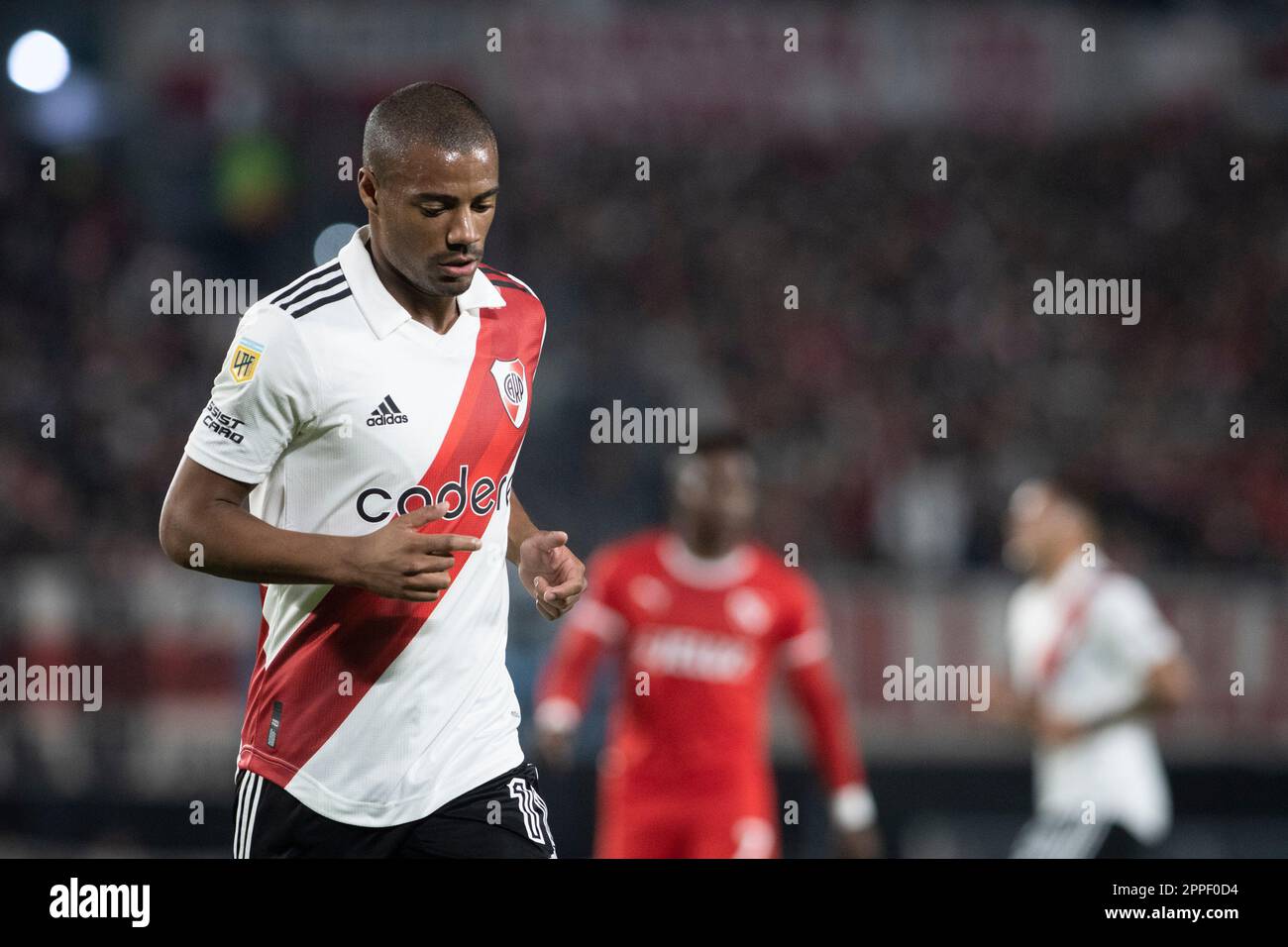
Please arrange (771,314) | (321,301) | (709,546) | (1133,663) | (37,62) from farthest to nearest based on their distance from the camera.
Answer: (771,314)
(37,62)
(1133,663)
(709,546)
(321,301)

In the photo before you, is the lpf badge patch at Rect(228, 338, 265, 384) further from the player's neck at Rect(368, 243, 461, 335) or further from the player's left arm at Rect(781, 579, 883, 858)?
the player's left arm at Rect(781, 579, 883, 858)

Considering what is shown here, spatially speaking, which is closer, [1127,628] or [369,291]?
[369,291]

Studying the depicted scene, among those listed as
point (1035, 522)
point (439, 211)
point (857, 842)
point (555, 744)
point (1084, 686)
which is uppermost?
point (439, 211)

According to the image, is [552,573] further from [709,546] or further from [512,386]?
[709,546]

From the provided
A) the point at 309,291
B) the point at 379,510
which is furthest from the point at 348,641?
the point at 309,291

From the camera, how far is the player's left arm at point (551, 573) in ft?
10.4

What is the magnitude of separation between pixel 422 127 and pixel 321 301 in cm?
39

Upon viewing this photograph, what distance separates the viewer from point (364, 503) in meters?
3.16

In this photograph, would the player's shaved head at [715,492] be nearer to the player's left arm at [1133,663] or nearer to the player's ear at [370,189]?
the player's left arm at [1133,663]

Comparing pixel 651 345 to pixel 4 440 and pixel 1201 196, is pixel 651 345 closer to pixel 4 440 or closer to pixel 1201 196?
pixel 4 440

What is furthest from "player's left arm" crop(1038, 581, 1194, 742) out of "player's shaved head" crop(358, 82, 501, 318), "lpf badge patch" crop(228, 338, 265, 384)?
"lpf badge patch" crop(228, 338, 265, 384)

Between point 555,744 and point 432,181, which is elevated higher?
point 432,181

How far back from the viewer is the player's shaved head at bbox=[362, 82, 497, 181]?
3.11 m

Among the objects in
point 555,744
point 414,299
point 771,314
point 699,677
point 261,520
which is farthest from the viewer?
point 771,314
